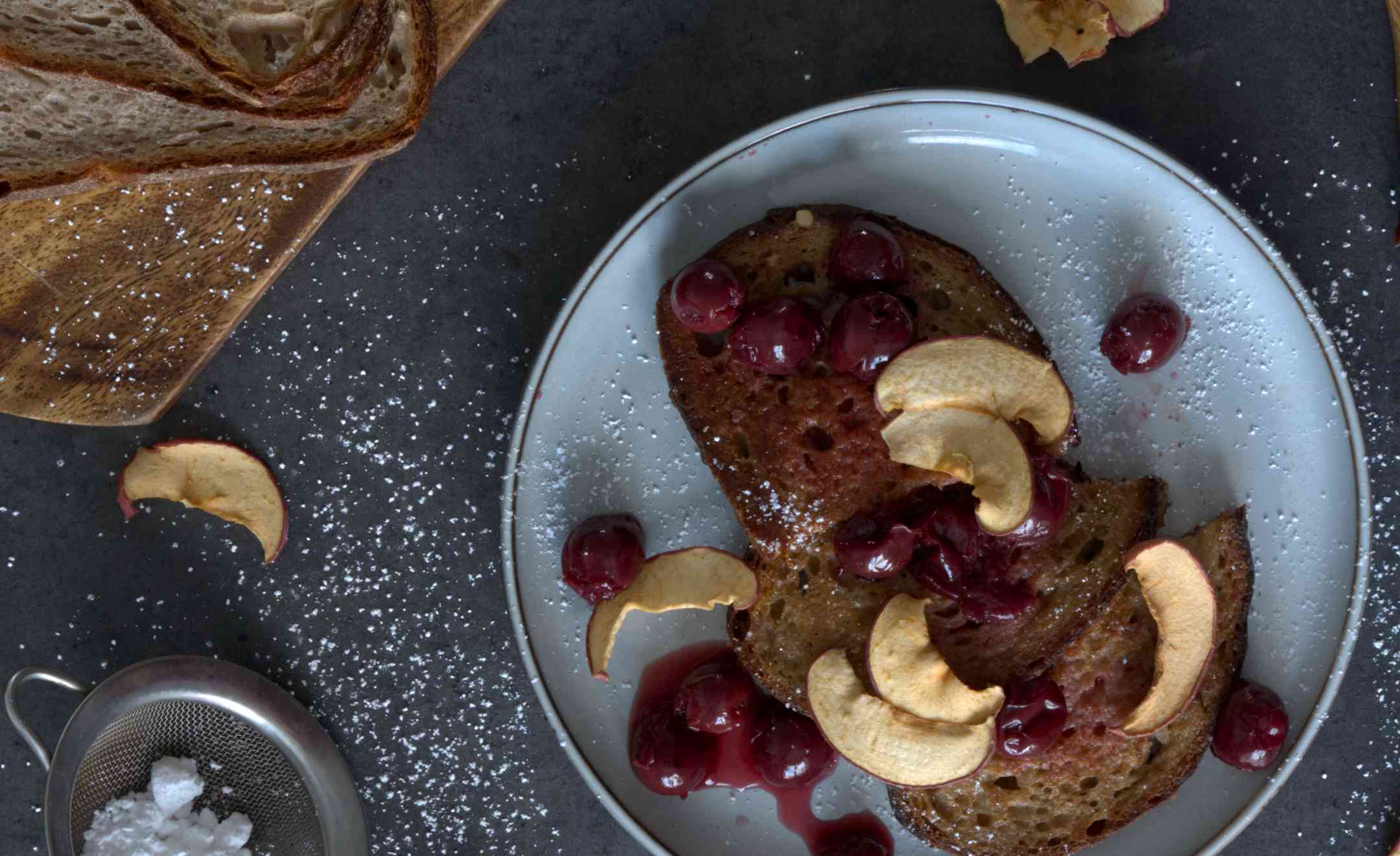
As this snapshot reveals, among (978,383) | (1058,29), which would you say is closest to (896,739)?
(978,383)

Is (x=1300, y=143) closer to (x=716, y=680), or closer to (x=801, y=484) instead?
(x=801, y=484)

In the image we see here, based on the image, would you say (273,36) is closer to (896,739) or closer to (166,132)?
(166,132)

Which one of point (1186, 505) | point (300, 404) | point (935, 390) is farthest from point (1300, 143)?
point (300, 404)

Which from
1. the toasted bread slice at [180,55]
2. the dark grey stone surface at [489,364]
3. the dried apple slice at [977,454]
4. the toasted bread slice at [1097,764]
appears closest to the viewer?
the dried apple slice at [977,454]

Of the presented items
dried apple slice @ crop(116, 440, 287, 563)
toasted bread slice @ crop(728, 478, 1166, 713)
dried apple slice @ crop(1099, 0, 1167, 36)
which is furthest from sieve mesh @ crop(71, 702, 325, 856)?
dried apple slice @ crop(1099, 0, 1167, 36)

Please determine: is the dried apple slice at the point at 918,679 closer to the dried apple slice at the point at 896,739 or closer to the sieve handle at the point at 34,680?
the dried apple slice at the point at 896,739

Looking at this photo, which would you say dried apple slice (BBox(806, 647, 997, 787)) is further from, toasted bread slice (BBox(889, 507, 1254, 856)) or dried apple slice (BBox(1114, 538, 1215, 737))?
dried apple slice (BBox(1114, 538, 1215, 737))

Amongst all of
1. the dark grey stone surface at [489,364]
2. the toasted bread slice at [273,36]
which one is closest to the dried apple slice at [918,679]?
the dark grey stone surface at [489,364]
